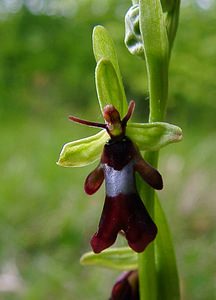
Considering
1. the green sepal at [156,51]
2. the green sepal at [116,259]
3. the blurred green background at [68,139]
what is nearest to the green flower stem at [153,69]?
the green sepal at [156,51]

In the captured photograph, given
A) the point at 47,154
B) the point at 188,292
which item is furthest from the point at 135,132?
the point at 47,154

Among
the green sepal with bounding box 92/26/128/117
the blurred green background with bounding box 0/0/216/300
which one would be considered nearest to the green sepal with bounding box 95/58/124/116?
the green sepal with bounding box 92/26/128/117

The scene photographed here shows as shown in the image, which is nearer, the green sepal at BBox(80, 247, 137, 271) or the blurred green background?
the green sepal at BBox(80, 247, 137, 271)

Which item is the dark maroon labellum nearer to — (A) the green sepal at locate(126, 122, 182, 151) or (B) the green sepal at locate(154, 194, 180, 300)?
(A) the green sepal at locate(126, 122, 182, 151)

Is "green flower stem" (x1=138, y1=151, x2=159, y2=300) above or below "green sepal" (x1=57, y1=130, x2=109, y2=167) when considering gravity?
below

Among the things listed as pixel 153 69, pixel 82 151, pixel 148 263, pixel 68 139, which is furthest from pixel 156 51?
pixel 68 139

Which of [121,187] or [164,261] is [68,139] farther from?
[121,187]
